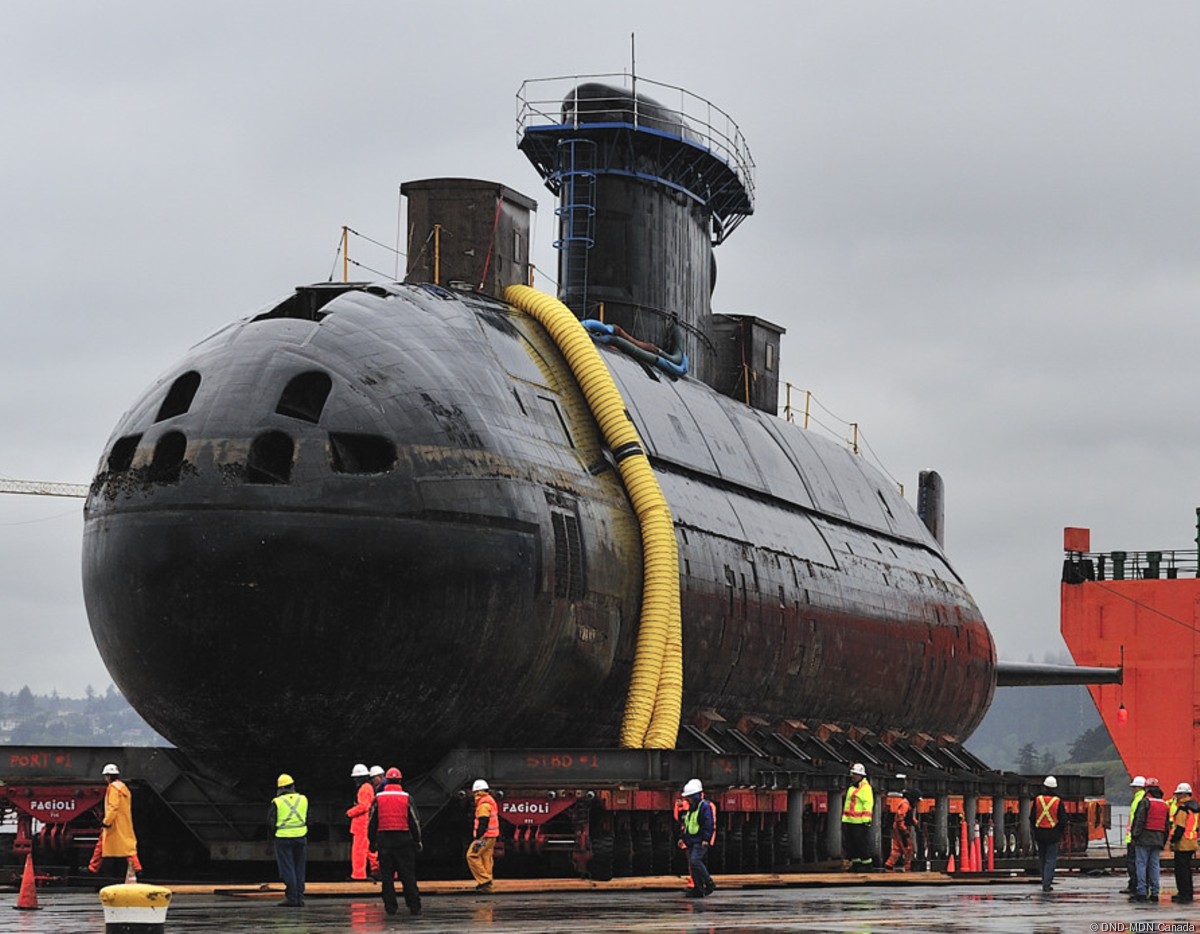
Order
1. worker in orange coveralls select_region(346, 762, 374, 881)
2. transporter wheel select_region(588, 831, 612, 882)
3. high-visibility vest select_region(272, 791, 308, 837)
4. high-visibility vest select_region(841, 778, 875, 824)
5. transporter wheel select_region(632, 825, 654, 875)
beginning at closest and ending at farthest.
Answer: high-visibility vest select_region(272, 791, 308, 837) → worker in orange coveralls select_region(346, 762, 374, 881) → transporter wheel select_region(588, 831, 612, 882) → transporter wheel select_region(632, 825, 654, 875) → high-visibility vest select_region(841, 778, 875, 824)

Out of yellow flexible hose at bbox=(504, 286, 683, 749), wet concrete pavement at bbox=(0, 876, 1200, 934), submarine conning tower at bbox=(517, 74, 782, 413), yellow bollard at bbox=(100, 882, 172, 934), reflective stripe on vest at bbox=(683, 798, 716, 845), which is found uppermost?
submarine conning tower at bbox=(517, 74, 782, 413)

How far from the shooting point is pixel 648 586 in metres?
27.6

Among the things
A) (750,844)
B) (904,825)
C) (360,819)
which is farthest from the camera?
(904,825)

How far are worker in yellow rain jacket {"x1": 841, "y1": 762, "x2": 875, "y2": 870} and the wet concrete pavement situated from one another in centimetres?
378

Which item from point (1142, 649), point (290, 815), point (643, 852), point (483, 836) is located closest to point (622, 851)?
point (643, 852)

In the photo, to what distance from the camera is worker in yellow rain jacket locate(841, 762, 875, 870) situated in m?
29.6

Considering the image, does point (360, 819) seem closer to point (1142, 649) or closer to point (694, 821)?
point (694, 821)

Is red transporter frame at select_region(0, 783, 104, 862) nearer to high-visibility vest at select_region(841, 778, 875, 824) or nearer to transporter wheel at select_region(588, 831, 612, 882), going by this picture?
transporter wheel at select_region(588, 831, 612, 882)

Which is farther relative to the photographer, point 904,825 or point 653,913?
point 904,825

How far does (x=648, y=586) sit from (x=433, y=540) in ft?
16.0

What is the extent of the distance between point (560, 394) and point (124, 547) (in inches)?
272

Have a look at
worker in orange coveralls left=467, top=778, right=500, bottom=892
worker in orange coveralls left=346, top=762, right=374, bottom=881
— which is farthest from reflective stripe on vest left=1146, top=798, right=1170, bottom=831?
worker in orange coveralls left=346, top=762, right=374, bottom=881

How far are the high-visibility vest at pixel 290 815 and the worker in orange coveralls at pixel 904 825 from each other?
38.8 ft

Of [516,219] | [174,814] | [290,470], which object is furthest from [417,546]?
[516,219]
